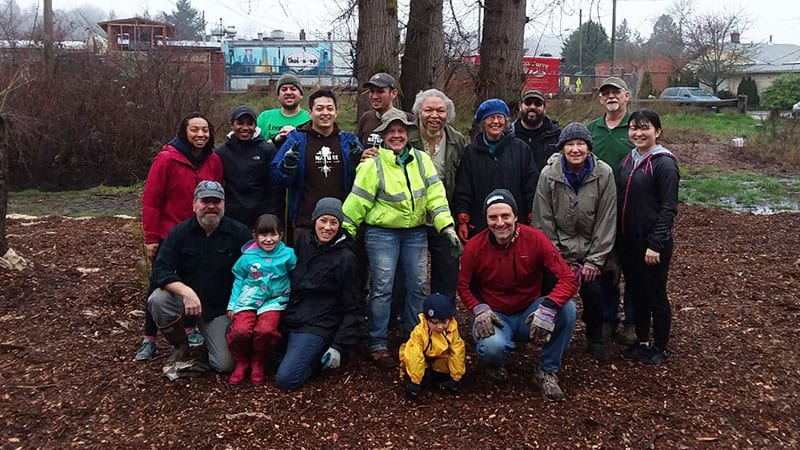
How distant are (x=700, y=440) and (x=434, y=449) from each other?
139 centimetres

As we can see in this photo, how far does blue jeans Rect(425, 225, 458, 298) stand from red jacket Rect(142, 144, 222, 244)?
5.08ft

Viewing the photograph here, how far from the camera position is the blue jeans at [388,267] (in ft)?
14.7

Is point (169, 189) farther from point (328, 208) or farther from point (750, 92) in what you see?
point (750, 92)

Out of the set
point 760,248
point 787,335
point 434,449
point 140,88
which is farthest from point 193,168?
point 140,88

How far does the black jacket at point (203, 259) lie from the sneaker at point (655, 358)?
2731 millimetres

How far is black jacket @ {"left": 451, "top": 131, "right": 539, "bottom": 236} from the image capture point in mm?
4574

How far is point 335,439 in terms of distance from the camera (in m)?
3.64

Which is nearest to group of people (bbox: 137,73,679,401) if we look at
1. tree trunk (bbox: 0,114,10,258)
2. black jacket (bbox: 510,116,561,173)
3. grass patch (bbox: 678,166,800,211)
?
black jacket (bbox: 510,116,561,173)

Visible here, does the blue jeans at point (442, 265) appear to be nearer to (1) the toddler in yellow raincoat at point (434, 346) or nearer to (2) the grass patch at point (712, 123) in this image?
(1) the toddler in yellow raincoat at point (434, 346)

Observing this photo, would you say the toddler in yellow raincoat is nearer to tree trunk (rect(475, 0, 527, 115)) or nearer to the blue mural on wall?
tree trunk (rect(475, 0, 527, 115))

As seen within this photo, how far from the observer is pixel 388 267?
448 centimetres

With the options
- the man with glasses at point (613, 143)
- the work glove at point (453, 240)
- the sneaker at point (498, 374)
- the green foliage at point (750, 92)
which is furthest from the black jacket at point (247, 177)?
the green foliage at point (750, 92)

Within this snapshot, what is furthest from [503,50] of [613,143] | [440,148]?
[440,148]

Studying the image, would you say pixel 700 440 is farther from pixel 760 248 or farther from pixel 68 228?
pixel 68 228
